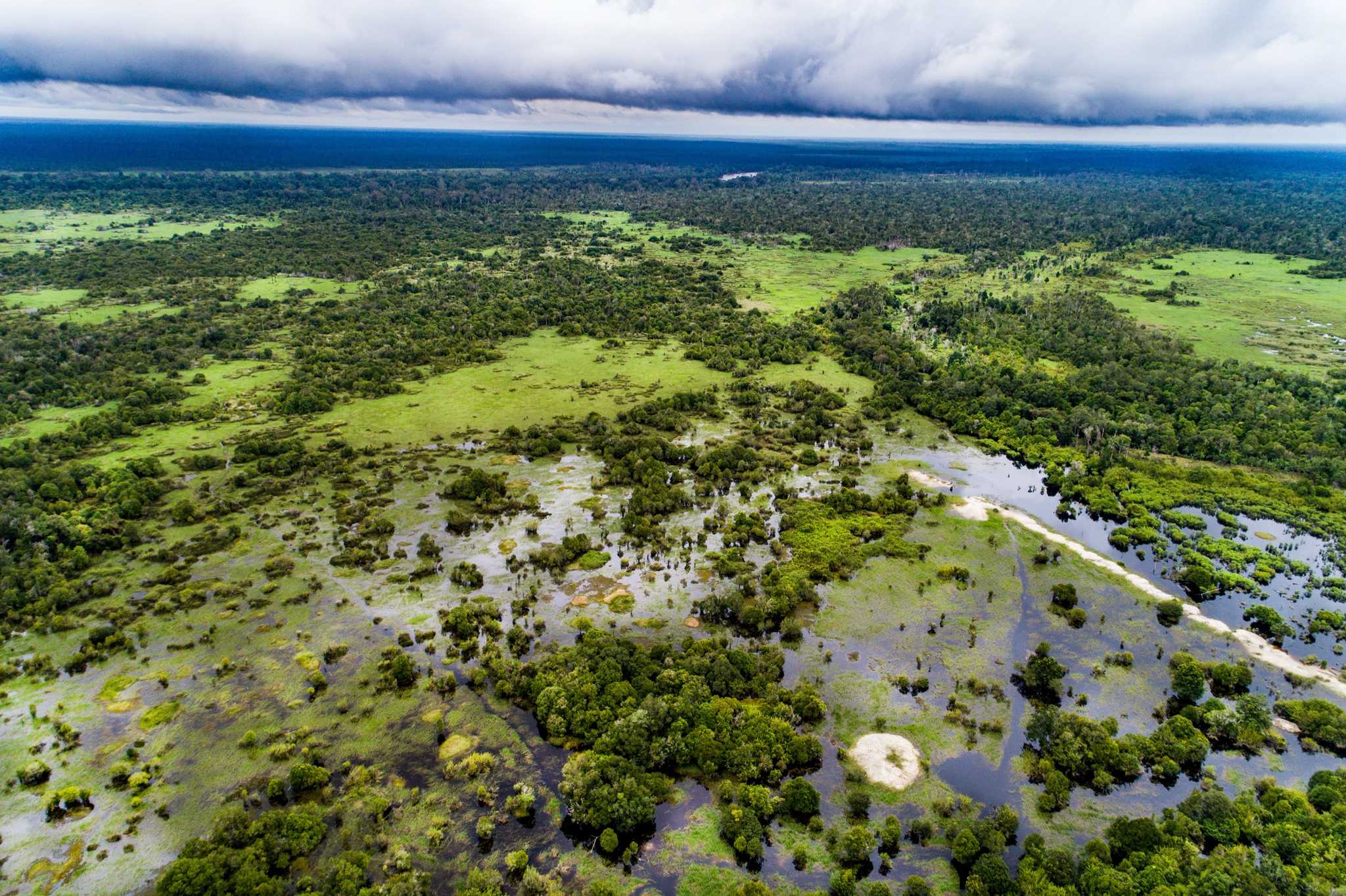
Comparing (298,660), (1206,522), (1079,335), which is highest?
(1079,335)

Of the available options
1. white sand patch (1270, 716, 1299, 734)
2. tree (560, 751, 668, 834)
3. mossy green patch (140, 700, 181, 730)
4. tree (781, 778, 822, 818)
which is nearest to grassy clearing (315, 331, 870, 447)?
mossy green patch (140, 700, 181, 730)

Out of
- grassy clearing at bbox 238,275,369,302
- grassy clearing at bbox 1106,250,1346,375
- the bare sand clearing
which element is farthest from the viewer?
grassy clearing at bbox 238,275,369,302

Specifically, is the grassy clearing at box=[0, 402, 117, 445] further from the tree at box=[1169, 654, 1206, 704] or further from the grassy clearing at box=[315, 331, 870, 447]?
the tree at box=[1169, 654, 1206, 704]

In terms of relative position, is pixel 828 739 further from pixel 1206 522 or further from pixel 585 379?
pixel 585 379

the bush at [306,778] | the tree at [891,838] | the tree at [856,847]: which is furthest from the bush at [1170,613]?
the bush at [306,778]

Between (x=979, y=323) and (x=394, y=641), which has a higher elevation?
(x=979, y=323)

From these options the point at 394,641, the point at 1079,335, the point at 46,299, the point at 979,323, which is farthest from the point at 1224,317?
the point at 46,299

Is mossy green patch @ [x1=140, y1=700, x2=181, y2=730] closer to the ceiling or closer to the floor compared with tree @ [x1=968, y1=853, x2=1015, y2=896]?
closer to the floor
